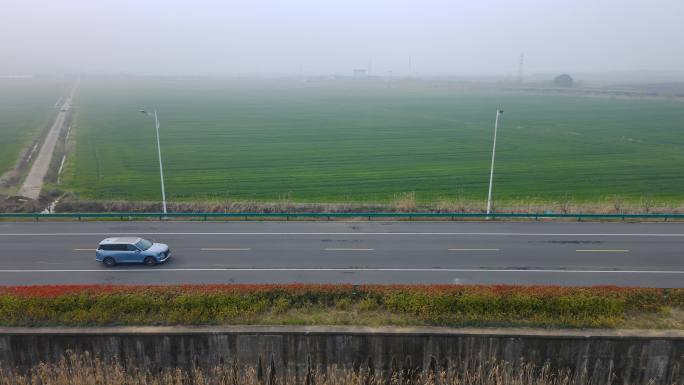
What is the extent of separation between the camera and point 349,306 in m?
14.0

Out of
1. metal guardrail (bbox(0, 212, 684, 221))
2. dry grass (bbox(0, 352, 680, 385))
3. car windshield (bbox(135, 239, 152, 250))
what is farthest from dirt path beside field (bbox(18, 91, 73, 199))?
dry grass (bbox(0, 352, 680, 385))

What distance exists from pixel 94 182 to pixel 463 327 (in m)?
34.4

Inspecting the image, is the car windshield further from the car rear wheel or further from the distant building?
the distant building

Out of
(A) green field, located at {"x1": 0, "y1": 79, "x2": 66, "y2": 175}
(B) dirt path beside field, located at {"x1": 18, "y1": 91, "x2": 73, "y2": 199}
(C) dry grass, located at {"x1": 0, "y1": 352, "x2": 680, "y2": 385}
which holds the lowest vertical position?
(C) dry grass, located at {"x1": 0, "y1": 352, "x2": 680, "y2": 385}

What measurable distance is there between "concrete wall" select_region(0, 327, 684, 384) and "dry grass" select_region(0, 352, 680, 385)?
0.16 meters

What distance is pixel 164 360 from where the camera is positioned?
41.7 ft

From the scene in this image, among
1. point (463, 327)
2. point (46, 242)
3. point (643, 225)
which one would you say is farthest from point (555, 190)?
point (46, 242)

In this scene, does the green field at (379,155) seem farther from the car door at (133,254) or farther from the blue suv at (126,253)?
the car door at (133,254)

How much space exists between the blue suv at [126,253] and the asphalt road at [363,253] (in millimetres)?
362

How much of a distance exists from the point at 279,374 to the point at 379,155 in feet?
122

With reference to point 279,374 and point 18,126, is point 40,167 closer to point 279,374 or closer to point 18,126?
point 18,126

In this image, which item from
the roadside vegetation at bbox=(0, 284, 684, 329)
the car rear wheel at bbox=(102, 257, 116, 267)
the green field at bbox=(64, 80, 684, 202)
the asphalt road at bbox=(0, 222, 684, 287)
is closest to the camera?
the roadside vegetation at bbox=(0, 284, 684, 329)

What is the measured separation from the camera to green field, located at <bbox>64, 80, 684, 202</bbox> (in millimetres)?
35125

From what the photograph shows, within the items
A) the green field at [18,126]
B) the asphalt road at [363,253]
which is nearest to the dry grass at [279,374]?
the asphalt road at [363,253]
